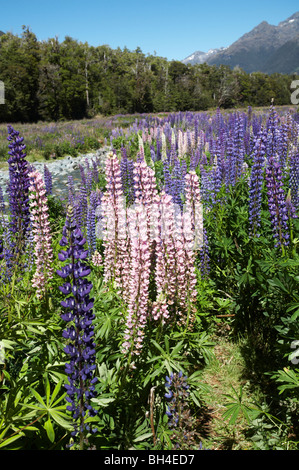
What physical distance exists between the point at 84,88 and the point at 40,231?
50142 millimetres

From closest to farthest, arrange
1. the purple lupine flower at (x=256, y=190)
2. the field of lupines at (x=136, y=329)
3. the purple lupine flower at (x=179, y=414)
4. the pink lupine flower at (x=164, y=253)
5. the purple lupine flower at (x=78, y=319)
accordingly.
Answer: the purple lupine flower at (x=78, y=319)
the field of lupines at (x=136, y=329)
the purple lupine flower at (x=179, y=414)
the pink lupine flower at (x=164, y=253)
the purple lupine flower at (x=256, y=190)

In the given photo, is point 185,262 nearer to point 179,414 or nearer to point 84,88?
point 179,414

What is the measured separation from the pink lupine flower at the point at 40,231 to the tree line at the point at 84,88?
4001 cm

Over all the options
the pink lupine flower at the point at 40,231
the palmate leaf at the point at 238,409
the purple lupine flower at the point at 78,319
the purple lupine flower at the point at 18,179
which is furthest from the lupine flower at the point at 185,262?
the purple lupine flower at the point at 18,179

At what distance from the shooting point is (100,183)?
950 cm

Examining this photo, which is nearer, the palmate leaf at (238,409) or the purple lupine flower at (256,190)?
the palmate leaf at (238,409)

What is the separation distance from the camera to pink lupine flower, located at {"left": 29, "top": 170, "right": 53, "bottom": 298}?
9.39 feet

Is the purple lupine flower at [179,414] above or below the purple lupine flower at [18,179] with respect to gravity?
below

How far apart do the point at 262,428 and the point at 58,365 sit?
172cm

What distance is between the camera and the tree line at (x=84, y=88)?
136ft

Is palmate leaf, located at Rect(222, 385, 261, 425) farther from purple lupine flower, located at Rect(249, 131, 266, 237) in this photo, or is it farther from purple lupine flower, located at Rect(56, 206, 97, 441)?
purple lupine flower, located at Rect(249, 131, 266, 237)

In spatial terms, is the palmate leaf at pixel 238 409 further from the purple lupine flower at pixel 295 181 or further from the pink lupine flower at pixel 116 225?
the purple lupine flower at pixel 295 181

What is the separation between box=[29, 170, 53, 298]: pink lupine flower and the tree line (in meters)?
40.0

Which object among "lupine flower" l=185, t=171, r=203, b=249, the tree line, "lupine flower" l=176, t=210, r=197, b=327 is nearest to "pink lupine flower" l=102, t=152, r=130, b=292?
"lupine flower" l=176, t=210, r=197, b=327
